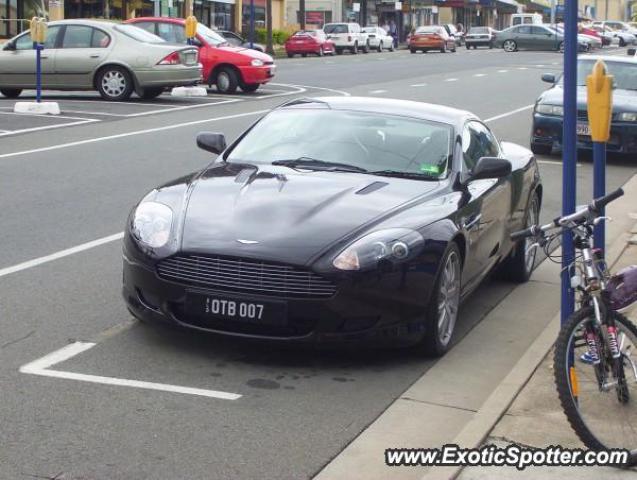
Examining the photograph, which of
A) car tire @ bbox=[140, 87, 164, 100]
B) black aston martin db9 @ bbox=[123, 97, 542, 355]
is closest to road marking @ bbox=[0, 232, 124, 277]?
black aston martin db9 @ bbox=[123, 97, 542, 355]

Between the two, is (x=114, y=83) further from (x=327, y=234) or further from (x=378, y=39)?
(x=378, y=39)

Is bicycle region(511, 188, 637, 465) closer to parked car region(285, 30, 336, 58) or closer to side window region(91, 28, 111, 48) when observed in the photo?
side window region(91, 28, 111, 48)

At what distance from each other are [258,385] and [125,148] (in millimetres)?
10557

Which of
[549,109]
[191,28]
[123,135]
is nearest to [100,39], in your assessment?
[191,28]

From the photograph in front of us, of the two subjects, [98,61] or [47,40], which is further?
[47,40]

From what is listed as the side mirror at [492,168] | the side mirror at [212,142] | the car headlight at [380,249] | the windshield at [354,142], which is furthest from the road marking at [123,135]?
the car headlight at [380,249]

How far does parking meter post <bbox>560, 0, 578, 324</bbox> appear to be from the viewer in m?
6.28

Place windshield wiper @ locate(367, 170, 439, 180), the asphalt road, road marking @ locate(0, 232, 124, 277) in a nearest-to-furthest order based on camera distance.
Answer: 1. the asphalt road
2. windshield wiper @ locate(367, 170, 439, 180)
3. road marking @ locate(0, 232, 124, 277)

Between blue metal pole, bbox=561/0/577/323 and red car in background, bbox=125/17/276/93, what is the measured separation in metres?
20.7

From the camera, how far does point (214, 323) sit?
652cm

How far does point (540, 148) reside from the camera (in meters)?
17.8

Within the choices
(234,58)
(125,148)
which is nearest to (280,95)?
(234,58)

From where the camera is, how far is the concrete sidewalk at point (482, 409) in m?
5.09

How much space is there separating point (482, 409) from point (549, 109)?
475 inches
